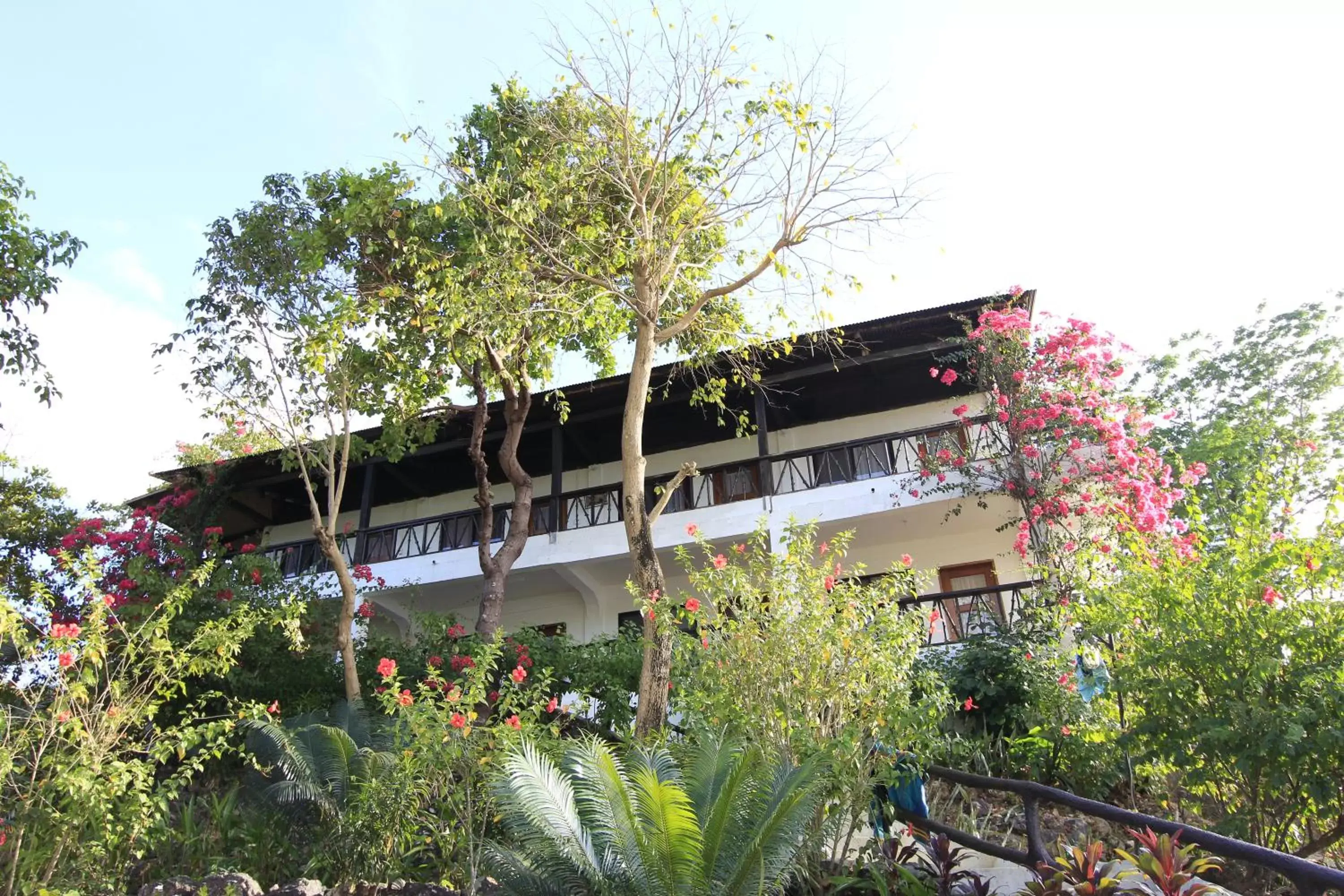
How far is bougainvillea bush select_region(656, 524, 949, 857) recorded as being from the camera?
5.07 m

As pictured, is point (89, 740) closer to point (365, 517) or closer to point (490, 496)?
point (490, 496)

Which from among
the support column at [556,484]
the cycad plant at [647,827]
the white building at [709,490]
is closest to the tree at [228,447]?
the white building at [709,490]

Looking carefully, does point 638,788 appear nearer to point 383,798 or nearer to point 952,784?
point 383,798

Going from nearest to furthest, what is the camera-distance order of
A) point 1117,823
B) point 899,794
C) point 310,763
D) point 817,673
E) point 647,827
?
point 647,827, point 1117,823, point 817,673, point 899,794, point 310,763

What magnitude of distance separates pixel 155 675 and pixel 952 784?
5.63 meters

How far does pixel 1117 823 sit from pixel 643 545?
3.72 meters

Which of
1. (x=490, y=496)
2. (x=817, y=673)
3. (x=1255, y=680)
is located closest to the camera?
(x=1255, y=680)

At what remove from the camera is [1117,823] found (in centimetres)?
411

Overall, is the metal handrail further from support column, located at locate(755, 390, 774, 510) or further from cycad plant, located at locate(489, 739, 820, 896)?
support column, located at locate(755, 390, 774, 510)

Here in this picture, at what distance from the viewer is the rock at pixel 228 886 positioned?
4.69m

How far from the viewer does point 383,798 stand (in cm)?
507

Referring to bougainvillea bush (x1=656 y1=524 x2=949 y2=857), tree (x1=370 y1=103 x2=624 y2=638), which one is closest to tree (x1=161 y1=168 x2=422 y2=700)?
tree (x1=370 y1=103 x2=624 y2=638)

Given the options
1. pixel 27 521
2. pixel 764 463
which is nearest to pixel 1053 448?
pixel 764 463

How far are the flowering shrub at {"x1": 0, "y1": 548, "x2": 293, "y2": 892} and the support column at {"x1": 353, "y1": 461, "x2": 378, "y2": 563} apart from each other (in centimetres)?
739
